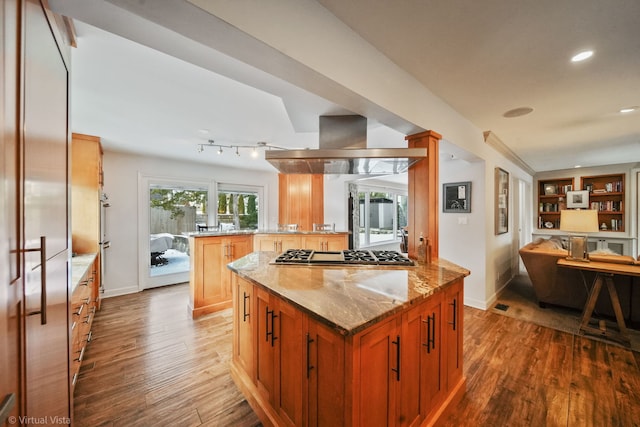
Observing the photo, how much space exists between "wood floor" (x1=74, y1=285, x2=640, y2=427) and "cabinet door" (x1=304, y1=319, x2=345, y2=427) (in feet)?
2.54

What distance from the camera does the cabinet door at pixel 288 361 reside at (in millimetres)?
1186

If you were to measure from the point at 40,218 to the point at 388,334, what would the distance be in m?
1.41

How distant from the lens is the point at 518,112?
2439 mm

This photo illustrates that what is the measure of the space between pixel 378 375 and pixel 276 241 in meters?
2.82

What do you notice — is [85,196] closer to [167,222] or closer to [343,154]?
[167,222]

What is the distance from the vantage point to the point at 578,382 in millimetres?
1852

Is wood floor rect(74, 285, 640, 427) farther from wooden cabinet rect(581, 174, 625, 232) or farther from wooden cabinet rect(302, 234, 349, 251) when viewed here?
wooden cabinet rect(581, 174, 625, 232)

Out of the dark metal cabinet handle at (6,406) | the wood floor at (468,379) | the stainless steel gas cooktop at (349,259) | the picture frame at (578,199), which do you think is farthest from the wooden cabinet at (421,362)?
the picture frame at (578,199)

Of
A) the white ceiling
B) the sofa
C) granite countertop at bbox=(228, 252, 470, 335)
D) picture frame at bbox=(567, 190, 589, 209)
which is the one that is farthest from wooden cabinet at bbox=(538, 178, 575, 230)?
granite countertop at bbox=(228, 252, 470, 335)

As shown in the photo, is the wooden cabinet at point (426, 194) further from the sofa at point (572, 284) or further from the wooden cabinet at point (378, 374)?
the sofa at point (572, 284)

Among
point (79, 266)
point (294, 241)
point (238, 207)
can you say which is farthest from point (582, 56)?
point (238, 207)

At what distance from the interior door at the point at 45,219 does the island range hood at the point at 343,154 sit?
3.66 ft

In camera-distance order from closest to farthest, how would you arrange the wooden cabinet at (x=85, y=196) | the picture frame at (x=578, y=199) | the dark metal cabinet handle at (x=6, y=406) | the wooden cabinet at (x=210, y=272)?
the dark metal cabinet handle at (x=6, y=406) < the wooden cabinet at (x=85, y=196) < the wooden cabinet at (x=210, y=272) < the picture frame at (x=578, y=199)

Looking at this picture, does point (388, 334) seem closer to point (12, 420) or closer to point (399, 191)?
point (12, 420)
